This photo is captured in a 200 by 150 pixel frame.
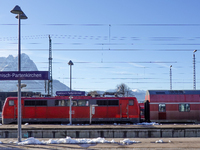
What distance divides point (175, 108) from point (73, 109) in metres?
11.3

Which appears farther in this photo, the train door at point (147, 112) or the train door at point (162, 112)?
the train door at point (147, 112)

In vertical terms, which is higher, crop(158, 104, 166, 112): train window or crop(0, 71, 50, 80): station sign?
crop(0, 71, 50, 80): station sign

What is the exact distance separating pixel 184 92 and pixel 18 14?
19662 mm

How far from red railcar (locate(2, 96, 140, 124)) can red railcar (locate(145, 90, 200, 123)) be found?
1908mm

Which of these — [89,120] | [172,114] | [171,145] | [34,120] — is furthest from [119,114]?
[171,145]

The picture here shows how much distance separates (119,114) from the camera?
25.3 metres

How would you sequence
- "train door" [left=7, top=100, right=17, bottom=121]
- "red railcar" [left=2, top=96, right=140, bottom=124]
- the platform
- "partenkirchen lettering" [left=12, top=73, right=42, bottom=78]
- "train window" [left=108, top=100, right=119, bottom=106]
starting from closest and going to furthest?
1. "partenkirchen lettering" [left=12, top=73, right=42, bottom=78]
2. the platform
3. "train door" [left=7, top=100, right=17, bottom=121]
4. "red railcar" [left=2, top=96, right=140, bottom=124]
5. "train window" [left=108, top=100, right=119, bottom=106]

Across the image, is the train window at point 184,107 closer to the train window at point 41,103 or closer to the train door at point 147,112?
the train door at point 147,112

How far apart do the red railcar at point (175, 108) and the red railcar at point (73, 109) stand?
1.91 metres

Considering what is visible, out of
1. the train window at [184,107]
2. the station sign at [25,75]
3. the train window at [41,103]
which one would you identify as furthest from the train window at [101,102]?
the station sign at [25,75]

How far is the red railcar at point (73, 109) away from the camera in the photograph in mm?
25188

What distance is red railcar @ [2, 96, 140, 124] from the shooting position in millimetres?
25188

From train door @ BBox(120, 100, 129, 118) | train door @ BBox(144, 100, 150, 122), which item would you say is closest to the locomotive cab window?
train door @ BBox(120, 100, 129, 118)

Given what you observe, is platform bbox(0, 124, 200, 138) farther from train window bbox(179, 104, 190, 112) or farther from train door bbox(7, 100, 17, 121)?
train window bbox(179, 104, 190, 112)
